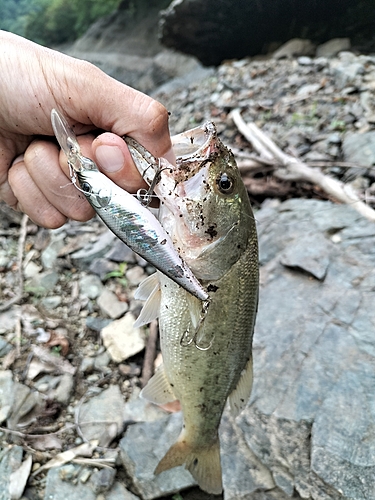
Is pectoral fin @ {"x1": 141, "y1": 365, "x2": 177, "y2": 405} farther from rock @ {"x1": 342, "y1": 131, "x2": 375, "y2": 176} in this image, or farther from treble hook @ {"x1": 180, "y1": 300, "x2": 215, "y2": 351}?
rock @ {"x1": 342, "y1": 131, "x2": 375, "y2": 176}

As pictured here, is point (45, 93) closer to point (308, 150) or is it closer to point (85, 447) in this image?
point (85, 447)

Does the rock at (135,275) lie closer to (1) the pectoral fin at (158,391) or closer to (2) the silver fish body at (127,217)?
(1) the pectoral fin at (158,391)

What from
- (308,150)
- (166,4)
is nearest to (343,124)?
(308,150)

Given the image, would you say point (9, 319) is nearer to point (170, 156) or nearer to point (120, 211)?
point (170, 156)

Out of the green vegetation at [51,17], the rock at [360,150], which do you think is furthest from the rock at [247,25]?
the rock at [360,150]

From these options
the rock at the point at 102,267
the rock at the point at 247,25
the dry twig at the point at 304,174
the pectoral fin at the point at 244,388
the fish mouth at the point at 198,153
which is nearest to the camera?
the fish mouth at the point at 198,153
